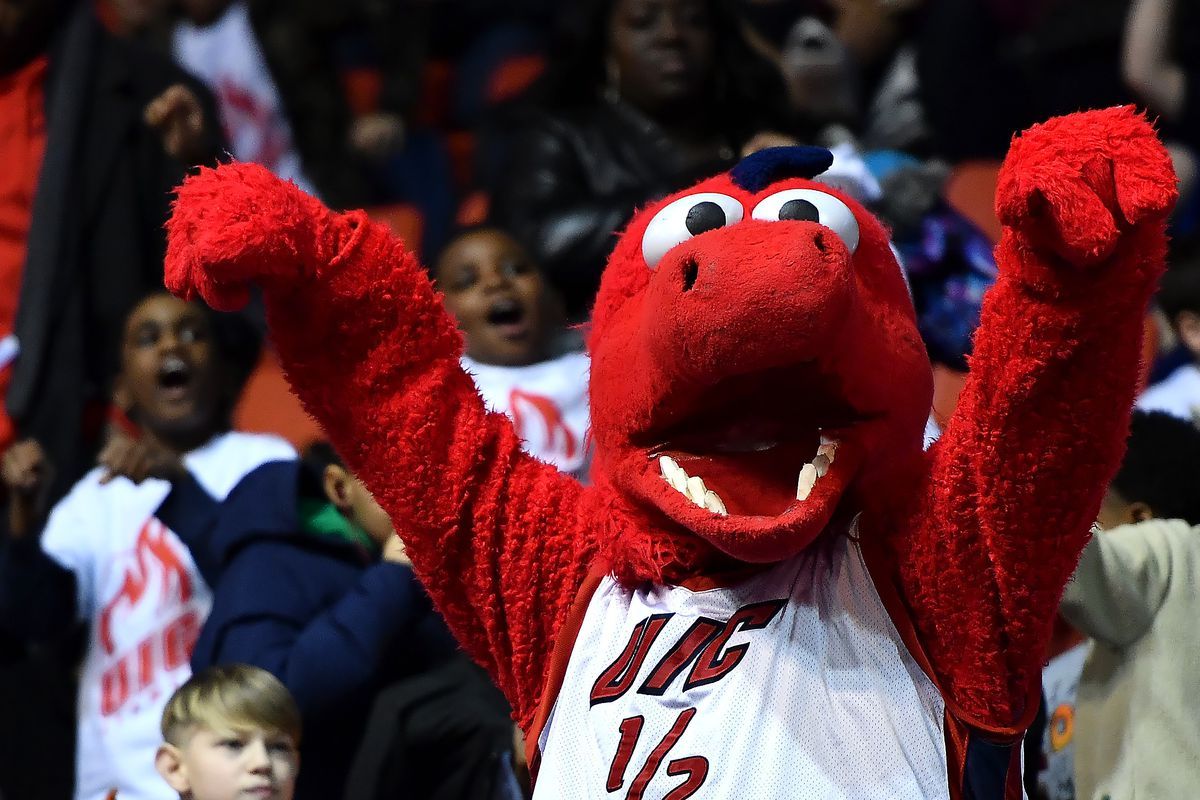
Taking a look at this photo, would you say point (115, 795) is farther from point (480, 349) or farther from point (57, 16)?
point (57, 16)

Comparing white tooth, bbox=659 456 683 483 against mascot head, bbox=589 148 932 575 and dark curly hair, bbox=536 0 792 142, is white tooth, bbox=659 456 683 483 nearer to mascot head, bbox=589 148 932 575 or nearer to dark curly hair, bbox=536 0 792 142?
mascot head, bbox=589 148 932 575

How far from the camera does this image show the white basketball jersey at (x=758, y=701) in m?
1.56

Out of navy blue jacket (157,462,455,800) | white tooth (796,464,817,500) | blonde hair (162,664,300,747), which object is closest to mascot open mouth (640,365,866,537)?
white tooth (796,464,817,500)

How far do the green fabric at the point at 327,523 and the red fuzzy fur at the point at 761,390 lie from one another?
102 cm

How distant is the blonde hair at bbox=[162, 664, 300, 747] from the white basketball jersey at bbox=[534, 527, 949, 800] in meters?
0.73

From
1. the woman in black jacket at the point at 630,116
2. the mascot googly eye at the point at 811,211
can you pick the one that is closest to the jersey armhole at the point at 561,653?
the mascot googly eye at the point at 811,211

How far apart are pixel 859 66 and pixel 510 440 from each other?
9.06 feet

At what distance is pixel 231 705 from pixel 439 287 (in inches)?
42.1

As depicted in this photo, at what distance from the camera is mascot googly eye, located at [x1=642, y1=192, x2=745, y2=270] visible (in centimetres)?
→ 163

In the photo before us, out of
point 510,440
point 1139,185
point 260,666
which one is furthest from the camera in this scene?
point 260,666

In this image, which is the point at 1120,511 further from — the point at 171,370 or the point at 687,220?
the point at 171,370

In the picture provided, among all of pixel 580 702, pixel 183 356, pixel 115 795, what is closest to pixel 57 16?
pixel 183 356

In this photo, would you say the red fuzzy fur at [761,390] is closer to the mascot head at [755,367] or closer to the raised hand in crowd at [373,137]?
the mascot head at [755,367]

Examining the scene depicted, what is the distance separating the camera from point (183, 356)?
3.19 meters
